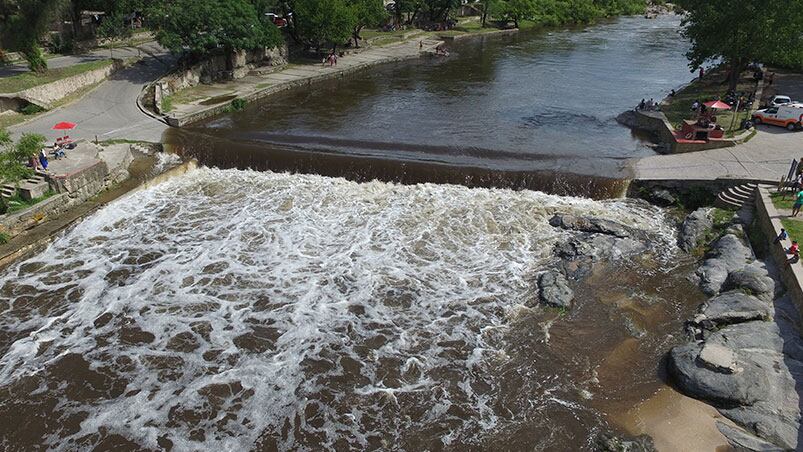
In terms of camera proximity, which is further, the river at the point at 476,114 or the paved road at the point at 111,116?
the paved road at the point at 111,116

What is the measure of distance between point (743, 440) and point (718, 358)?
2623mm

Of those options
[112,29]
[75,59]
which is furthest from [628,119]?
[75,59]

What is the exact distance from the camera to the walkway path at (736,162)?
2731cm

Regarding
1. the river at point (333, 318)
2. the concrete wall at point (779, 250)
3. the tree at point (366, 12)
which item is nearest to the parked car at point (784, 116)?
the river at point (333, 318)

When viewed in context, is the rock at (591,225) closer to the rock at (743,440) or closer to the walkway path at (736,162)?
the walkway path at (736,162)

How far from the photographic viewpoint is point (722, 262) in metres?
21.9

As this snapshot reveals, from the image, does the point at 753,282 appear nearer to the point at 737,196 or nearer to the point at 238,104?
the point at 737,196

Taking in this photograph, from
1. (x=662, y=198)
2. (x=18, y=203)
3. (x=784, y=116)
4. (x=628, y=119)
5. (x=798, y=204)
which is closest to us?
(x=798, y=204)

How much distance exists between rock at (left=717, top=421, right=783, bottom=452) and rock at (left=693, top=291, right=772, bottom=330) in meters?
4.44

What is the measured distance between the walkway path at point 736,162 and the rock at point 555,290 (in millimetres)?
10466

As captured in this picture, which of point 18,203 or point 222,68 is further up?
point 222,68

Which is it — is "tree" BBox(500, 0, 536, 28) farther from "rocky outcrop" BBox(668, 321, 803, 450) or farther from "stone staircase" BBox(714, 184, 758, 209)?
"rocky outcrop" BBox(668, 321, 803, 450)

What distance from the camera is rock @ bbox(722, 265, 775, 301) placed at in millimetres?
19484

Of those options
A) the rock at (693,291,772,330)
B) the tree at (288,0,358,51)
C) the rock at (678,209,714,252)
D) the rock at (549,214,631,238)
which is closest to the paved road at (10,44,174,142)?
the tree at (288,0,358,51)
